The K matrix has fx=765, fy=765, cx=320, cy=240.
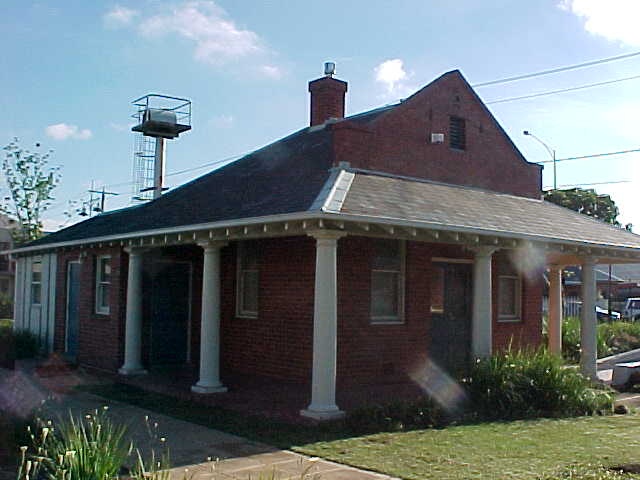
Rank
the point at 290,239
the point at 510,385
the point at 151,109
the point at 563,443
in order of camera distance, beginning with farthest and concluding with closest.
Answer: the point at 151,109 < the point at 290,239 < the point at 510,385 < the point at 563,443

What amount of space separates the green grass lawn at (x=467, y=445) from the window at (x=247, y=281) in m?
4.09

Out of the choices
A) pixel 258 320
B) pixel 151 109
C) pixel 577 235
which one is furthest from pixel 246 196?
pixel 151 109

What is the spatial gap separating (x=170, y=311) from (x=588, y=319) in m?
8.89

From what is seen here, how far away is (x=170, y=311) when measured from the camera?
1698 cm

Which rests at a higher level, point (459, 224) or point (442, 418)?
point (459, 224)

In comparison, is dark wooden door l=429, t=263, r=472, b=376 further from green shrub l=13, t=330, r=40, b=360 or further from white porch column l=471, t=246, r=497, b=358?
green shrub l=13, t=330, r=40, b=360

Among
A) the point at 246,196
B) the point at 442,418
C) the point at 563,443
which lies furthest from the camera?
the point at 246,196

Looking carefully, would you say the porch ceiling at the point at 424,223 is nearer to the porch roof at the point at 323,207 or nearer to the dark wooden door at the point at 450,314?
the porch roof at the point at 323,207

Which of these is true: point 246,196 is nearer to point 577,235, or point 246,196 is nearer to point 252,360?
point 252,360

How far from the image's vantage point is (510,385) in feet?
38.7

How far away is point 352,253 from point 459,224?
2.31m

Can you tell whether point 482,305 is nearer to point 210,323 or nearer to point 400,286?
point 400,286

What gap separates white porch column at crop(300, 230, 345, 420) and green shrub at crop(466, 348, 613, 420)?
8.11 ft

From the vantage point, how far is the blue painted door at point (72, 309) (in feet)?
62.1
